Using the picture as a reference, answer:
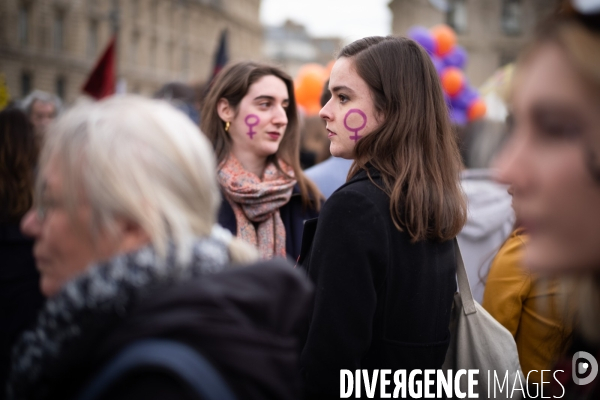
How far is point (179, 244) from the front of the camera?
144 centimetres

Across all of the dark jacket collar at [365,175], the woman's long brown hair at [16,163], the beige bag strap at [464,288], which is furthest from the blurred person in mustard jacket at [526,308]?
the woman's long brown hair at [16,163]

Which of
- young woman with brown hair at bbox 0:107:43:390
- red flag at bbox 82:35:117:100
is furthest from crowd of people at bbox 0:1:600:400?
red flag at bbox 82:35:117:100

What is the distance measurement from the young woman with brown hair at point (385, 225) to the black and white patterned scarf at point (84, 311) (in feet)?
3.09

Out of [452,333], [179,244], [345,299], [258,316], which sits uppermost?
[179,244]

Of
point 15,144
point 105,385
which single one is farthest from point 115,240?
Result: point 15,144

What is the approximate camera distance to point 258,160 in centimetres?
386

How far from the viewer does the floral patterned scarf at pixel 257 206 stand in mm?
3559

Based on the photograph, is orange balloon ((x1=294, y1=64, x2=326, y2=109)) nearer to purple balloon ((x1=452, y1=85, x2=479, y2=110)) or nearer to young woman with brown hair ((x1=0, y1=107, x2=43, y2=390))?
purple balloon ((x1=452, y1=85, x2=479, y2=110))

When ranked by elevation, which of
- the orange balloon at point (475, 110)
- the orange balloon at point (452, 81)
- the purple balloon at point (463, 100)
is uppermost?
the orange balloon at point (452, 81)

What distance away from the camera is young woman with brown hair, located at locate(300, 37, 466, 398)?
7.45ft

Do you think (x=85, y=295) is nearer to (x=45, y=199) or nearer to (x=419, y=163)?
(x=45, y=199)

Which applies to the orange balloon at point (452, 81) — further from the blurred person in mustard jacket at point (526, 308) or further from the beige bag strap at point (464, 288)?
the beige bag strap at point (464, 288)

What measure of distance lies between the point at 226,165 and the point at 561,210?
2.70m

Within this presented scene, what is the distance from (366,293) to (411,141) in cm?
64
